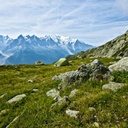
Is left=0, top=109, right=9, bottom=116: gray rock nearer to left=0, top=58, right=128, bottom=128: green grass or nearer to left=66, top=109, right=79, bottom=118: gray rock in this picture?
left=0, top=58, right=128, bottom=128: green grass

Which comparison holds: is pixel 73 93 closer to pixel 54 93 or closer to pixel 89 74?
pixel 54 93

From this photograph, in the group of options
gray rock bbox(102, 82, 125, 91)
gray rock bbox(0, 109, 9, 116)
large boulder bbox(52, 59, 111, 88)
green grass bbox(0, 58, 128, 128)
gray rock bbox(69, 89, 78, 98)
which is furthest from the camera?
large boulder bbox(52, 59, 111, 88)

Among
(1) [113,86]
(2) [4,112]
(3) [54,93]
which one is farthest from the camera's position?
(3) [54,93]

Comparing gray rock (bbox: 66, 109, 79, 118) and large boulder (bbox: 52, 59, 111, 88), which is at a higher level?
large boulder (bbox: 52, 59, 111, 88)

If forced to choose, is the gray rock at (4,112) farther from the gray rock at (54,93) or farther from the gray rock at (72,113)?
the gray rock at (72,113)

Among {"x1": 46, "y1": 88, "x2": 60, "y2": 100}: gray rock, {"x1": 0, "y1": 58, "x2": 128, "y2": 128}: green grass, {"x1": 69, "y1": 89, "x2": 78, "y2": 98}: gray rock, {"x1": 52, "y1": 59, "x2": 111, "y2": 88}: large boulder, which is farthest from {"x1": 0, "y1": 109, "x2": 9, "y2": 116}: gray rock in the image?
{"x1": 69, "y1": 89, "x2": 78, "y2": 98}: gray rock

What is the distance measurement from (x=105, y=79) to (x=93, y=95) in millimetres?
3273

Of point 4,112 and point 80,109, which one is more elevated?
point 80,109

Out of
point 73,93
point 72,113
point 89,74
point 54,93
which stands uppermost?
point 89,74

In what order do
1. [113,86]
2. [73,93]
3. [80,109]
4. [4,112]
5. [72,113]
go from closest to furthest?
[72,113] → [80,109] → [113,86] → [73,93] → [4,112]

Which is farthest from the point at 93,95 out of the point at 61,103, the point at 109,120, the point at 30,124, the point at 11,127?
the point at 11,127

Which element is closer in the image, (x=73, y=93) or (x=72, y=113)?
(x=72, y=113)

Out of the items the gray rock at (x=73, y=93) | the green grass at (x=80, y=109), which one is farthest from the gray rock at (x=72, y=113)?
the gray rock at (x=73, y=93)

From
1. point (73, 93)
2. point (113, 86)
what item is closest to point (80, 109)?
point (73, 93)
